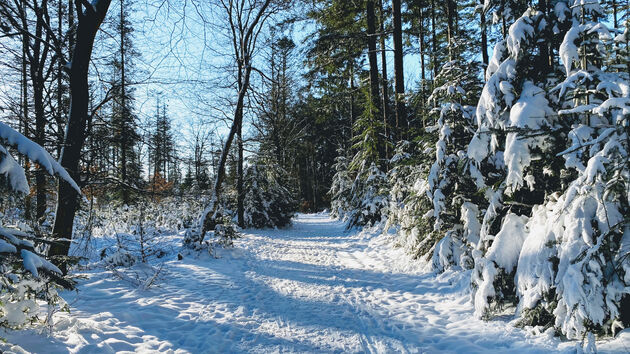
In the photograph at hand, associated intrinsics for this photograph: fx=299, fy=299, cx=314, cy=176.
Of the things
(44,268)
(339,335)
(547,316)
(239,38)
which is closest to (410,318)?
(339,335)

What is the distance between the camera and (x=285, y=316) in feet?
14.8

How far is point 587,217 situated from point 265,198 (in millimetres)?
14364

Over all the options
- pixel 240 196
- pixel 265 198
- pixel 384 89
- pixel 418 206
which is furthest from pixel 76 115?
pixel 265 198

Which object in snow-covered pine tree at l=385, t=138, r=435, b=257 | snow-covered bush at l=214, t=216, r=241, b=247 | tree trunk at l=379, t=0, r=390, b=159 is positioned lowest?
snow-covered bush at l=214, t=216, r=241, b=247

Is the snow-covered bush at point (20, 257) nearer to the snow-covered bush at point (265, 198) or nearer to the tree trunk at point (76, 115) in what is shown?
the tree trunk at point (76, 115)

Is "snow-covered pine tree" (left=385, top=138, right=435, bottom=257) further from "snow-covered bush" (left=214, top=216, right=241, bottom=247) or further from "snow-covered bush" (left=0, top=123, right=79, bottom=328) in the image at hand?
"snow-covered bush" (left=0, top=123, right=79, bottom=328)

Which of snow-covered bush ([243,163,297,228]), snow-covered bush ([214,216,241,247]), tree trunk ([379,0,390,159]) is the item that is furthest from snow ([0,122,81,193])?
snow-covered bush ([243,163,297,228])

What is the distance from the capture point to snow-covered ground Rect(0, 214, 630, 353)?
11.4 ft

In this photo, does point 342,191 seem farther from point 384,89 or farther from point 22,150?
point 22,150

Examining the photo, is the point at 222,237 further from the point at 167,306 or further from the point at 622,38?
the point at 622,38

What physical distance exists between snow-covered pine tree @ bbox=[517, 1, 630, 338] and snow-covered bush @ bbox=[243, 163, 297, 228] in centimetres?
1348

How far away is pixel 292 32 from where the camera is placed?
12578 mm

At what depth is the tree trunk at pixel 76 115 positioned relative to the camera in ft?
15.2

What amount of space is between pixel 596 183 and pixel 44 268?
4.73 metres
